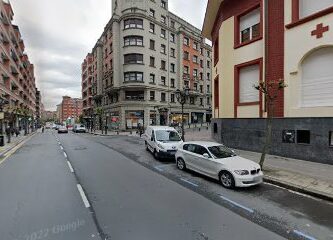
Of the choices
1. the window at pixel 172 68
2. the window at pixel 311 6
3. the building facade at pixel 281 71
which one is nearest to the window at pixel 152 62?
the window at pixel 172 68

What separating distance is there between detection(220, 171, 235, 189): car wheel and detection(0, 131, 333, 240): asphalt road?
0.83 ft

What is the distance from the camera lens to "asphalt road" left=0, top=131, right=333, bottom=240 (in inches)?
190

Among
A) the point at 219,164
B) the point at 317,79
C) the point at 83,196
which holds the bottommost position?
the point at 83,196

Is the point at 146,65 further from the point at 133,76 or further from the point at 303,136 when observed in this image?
the point at 303,136

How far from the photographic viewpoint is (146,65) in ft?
137

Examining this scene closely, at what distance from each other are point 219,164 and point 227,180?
62 centimetres

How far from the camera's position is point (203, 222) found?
5.33 metres

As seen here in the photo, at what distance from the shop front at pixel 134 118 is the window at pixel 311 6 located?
31.6 metres

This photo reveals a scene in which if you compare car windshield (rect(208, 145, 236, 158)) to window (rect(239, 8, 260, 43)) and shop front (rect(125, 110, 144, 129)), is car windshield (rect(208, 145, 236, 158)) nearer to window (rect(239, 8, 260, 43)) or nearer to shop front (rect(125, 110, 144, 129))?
window (rect(239, 8, 260, 43))

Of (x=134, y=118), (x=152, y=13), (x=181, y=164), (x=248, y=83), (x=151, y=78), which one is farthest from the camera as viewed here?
(x=152, y=13)

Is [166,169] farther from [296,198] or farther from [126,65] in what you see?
[126,65]

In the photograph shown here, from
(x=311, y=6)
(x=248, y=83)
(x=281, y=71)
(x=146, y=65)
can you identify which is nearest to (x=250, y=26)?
(x=248, y=83)

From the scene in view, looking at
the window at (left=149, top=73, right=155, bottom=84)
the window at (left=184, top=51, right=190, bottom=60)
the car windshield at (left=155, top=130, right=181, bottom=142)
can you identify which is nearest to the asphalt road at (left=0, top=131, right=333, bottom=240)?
the car windshield at (left=155, top=130, right=181, bottom=142)

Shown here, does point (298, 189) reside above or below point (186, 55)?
below
